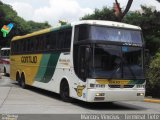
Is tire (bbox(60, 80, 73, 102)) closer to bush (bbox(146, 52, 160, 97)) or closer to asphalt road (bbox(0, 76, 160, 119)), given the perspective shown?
asphalt road (bbox(0, 76, 160, 119))

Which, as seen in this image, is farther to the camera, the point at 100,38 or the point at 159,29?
the point at 159,29

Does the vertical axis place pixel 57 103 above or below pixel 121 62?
below

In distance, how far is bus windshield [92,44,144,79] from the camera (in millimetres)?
15656

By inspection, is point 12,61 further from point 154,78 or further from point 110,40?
point 110,40

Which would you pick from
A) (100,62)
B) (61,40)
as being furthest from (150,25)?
(100,62)

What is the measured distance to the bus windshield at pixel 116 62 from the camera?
15.7 m

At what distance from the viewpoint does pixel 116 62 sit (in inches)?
625

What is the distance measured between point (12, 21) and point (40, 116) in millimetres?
50428

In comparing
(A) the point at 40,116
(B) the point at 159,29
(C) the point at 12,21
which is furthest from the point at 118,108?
(C) the point at 12,21

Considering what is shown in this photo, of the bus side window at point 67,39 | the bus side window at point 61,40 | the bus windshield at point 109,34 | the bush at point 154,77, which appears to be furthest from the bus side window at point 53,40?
the bush at point 154,77

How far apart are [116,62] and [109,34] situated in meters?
1.13

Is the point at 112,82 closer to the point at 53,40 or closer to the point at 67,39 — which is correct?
the point at 67,39

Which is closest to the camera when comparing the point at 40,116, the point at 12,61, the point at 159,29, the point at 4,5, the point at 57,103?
the point at 40,116

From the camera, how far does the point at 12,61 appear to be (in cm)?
2770
